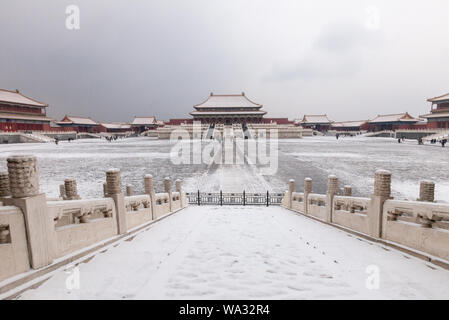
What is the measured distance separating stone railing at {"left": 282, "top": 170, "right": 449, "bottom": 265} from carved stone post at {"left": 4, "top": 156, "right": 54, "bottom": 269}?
18.2 feet

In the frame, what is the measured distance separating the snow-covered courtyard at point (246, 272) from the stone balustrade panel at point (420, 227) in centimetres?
28

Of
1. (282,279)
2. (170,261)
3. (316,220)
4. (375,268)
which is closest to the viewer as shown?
(282,279)

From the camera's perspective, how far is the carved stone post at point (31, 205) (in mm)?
2670

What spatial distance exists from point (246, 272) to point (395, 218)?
10.4ft

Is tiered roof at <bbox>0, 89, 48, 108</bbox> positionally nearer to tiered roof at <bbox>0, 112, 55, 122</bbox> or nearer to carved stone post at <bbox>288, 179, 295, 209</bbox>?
tiered roof at <bbox>0, 112, 55, 122</bbox>

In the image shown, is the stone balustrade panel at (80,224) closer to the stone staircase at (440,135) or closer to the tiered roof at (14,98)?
the stone staircase at (440,135)

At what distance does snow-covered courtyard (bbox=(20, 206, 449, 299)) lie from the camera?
2467 mm

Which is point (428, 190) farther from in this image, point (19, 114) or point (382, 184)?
point (19, 114)

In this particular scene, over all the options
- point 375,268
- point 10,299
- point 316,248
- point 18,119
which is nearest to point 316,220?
point 316,248

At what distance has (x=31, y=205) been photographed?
274 cm

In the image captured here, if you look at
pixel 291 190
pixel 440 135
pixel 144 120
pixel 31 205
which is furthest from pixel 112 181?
pixel 144 120
